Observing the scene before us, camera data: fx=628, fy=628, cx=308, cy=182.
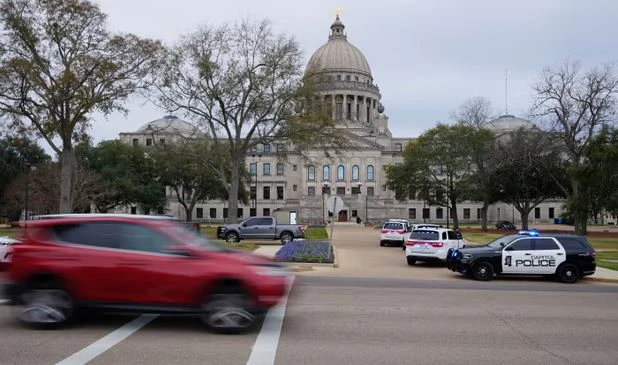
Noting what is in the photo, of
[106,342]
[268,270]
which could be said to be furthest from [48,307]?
[268,270]

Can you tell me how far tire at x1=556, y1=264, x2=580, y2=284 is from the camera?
2036cm

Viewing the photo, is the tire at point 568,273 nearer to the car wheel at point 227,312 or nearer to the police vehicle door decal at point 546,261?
the police vehicle door decal at point 546,261

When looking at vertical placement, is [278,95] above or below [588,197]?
above

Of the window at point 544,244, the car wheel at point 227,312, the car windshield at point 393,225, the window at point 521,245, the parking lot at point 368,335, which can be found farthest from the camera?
the car windshield at point 393,225

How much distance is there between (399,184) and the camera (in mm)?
72938

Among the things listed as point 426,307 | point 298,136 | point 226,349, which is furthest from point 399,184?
point 226,349

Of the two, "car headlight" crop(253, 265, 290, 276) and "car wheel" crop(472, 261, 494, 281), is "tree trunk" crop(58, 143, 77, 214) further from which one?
"car headlight" crop(253, 265, 290, 276)

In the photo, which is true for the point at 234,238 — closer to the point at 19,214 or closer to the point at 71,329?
the point at 71,329

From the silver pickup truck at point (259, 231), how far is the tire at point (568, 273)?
2082 centimetres

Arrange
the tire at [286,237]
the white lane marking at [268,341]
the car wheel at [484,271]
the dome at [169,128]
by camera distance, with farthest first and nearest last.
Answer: the dome at [169,128] → the tire at [286,237] → the car wheel at [484,271] → the white lane marking at [268,341]

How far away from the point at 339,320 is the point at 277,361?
3313mm

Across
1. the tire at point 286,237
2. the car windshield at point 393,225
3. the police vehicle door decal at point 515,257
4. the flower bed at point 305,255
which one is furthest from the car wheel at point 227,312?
the car windshield at point 393,225

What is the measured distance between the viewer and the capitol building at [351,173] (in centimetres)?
11719

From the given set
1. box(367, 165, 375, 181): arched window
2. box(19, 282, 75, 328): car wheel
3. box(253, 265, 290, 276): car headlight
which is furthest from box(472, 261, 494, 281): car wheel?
box(367, 165, 375, 181): arched window
